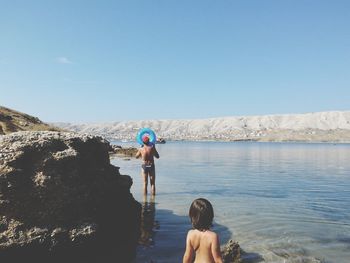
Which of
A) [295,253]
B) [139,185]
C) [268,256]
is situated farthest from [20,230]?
[139,185]

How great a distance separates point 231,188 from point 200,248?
1765 centimetres

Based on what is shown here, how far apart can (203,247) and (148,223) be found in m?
7.40

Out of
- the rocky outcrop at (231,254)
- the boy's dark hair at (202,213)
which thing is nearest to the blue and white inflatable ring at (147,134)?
the rocky outcrop at (231,254)

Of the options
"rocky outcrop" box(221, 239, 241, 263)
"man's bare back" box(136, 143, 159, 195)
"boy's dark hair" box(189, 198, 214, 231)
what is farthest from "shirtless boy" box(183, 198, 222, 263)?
"man's bare back" box(136, 143, 159, 195)

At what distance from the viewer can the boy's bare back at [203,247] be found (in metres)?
5.79

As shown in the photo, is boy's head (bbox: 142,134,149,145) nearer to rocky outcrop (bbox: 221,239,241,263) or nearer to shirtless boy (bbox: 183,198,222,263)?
rocky outcrop (bbox: 221,239,241,263)

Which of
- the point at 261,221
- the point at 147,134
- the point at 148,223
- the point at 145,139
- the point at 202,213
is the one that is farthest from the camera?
the point at 147,134

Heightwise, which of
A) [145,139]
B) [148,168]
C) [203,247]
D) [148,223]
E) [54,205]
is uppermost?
[145,139]

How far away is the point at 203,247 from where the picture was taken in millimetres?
5879

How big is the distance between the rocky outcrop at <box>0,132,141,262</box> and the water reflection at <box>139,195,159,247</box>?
540 millimetres

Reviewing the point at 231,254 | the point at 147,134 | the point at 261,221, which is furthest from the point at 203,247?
the point at 147,134

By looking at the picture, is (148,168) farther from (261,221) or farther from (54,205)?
(54,205)

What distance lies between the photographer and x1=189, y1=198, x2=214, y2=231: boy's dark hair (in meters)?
5.55

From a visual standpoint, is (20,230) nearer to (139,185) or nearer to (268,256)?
(268,256)
